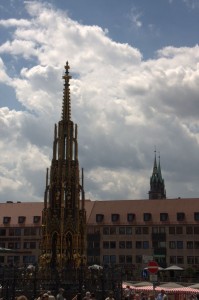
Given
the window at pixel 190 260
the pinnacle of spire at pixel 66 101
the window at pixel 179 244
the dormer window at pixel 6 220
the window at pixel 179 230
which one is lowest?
the window at pixel 190 260

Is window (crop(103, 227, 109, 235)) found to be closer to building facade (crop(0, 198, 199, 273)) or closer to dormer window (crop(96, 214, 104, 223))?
building facade (crop(0, 198, 199, 273))

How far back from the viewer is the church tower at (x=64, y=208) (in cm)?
3014

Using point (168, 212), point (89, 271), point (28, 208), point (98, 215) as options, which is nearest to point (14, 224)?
point (28, 208)

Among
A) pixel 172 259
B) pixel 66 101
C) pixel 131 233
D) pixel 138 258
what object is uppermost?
pixel 66 101

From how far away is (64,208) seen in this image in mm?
30922

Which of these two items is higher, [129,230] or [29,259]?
[129,230]

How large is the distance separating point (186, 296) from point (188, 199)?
4714 centimetres

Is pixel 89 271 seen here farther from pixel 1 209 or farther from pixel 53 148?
pixel 1 209

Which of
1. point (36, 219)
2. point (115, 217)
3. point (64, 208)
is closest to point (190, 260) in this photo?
point (115, 217)

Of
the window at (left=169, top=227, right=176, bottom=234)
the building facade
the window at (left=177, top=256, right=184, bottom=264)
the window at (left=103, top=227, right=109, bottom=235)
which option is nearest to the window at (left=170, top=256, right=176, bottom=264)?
the building facade

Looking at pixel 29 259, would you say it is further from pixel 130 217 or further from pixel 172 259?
pixel 172 259

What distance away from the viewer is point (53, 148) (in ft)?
107

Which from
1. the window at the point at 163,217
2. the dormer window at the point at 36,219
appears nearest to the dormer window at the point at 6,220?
the dormer window at the point at 36,219

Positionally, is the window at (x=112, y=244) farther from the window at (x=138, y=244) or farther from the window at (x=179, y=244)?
the window at (x=179, y=244)
